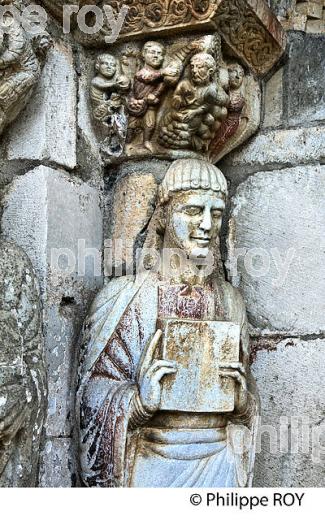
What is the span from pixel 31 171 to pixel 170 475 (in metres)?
1.04

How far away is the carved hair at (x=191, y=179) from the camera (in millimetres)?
3229

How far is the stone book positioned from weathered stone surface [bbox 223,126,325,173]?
81 cm

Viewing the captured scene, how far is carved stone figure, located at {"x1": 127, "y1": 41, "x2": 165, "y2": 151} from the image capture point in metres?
3.39

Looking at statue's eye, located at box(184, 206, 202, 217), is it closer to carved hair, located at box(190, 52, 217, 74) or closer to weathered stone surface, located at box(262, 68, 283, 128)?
carved hair, located at box(190, 52, 217, 74)

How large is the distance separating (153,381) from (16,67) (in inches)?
40.4

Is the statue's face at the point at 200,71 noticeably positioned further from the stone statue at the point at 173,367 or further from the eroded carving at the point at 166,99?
the stone statue at the point at 173,367

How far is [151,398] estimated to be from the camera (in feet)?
9.96

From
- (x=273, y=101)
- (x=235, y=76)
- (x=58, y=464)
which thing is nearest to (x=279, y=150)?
(x=273, y=101)

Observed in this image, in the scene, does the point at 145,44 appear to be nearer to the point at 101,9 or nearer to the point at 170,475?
the point at 101,9

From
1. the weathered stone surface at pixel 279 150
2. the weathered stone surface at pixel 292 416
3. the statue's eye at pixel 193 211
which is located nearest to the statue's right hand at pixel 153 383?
the statue's eye at pixel 193 211

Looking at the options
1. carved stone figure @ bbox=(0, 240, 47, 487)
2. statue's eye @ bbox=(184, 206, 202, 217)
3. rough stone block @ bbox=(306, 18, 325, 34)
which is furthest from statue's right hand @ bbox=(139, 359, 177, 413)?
rough stone block @ bbox=(306, 18, 325, 34)

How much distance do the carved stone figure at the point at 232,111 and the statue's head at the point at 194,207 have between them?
348mm

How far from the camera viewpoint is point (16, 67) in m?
3.09

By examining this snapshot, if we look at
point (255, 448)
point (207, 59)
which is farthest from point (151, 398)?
point (207, 59)
